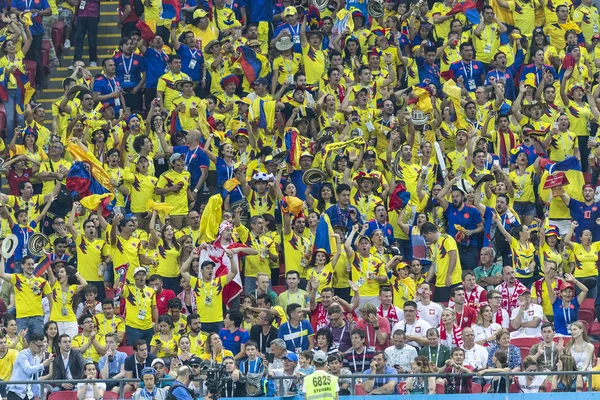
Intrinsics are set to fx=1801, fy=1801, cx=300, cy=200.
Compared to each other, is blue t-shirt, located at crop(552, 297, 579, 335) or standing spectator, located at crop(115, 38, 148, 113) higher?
standing spectator, located at crop(115, 38, 148, 113)

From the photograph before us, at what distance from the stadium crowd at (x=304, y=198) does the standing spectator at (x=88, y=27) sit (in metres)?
0.04

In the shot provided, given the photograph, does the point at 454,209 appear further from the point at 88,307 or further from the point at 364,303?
the point at 88,307

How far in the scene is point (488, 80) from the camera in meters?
28.5

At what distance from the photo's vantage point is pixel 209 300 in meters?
23.7

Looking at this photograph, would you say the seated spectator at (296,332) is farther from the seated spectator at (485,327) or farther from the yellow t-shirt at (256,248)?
the seated spectator at (485,327)

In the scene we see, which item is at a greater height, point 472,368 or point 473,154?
point 473,154

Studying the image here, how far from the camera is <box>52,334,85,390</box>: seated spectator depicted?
72.4 feet

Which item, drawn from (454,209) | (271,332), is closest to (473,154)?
(454,209)

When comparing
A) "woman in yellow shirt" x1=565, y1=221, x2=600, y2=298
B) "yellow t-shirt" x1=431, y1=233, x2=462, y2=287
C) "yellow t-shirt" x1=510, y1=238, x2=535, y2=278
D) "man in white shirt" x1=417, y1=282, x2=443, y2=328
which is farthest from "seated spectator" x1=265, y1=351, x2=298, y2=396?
"woman in yellow shirt" x1=565, y1=221, x2=600, y2=298

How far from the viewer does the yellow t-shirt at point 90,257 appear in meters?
24.6

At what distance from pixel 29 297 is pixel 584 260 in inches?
296

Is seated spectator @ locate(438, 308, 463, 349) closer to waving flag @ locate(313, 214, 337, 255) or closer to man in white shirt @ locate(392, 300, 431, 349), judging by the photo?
man in white shirt @ locate(392, 300, 431, 349)

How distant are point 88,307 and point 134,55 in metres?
5.96

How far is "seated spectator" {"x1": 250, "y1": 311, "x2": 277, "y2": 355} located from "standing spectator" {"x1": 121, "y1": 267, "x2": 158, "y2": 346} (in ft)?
4.57
